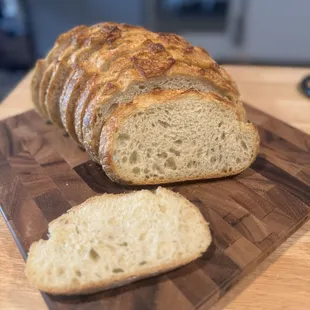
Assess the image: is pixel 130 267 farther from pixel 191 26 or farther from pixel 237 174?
pixel 191 26

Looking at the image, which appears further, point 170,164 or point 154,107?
point 170,164

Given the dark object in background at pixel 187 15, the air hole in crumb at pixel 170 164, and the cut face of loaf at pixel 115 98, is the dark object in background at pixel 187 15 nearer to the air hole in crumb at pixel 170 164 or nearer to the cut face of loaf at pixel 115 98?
the cut face of loaf at pixel 115 98

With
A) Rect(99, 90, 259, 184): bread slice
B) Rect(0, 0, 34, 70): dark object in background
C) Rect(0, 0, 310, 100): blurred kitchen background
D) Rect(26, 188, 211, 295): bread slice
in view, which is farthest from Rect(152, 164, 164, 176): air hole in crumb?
Rect(0, 0, 34, 70): dark object in background

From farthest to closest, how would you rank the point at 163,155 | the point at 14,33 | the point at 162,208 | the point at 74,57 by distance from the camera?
the point at 14,33 < the point at 74,57 < the point at 163,155 < the point at 162,208

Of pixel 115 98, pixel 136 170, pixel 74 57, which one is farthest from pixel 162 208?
pixel 74 57

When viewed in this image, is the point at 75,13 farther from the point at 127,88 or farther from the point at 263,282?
the point at 263,282

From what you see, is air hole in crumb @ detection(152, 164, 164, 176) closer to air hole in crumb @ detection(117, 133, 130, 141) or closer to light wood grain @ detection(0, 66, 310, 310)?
air hole in crumb @ detection(117, 133, 130, 141)
